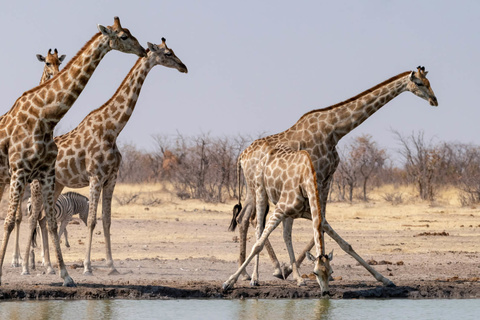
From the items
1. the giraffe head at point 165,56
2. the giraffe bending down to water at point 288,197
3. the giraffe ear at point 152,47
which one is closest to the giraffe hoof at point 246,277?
the giraffe bending down to water at point 288,197

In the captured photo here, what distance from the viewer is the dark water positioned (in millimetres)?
8852

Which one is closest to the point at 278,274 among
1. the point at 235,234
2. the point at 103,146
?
the point at 103,146

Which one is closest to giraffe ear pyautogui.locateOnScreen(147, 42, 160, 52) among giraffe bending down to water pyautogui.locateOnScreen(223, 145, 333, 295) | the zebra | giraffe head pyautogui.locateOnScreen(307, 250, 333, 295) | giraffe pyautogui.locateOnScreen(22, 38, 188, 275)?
giraffe pyautogui.locateOnScreen(22, 38, 188, 275)

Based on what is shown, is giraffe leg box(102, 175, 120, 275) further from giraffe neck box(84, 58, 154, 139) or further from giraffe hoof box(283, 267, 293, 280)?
giraffe hoof box(283, 267, 293, 280)

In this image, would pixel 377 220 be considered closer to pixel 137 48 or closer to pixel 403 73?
pixel 403 73

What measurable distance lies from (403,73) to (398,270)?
118 inches

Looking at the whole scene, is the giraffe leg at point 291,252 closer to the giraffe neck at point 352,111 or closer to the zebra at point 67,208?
the giraffe neck at point 352,111

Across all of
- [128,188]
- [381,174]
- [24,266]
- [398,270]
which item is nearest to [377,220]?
[398,270]

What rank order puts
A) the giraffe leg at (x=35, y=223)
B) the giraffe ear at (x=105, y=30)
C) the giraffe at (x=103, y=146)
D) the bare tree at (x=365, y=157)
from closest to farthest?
the giraffe ear at (x=105, y=30) < the giraffe leg at (x=35, y=223) < the giraffe at (x=103, y=146) < the bare tree at (x=365, y=157)

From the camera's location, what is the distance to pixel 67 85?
10016 mm

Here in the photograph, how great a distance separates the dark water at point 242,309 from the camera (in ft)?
29.0

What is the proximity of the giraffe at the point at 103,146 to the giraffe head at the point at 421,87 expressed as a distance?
10.3ft

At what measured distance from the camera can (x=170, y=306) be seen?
9398mm

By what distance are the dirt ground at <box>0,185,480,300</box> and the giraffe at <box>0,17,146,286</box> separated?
1093 millimetres
